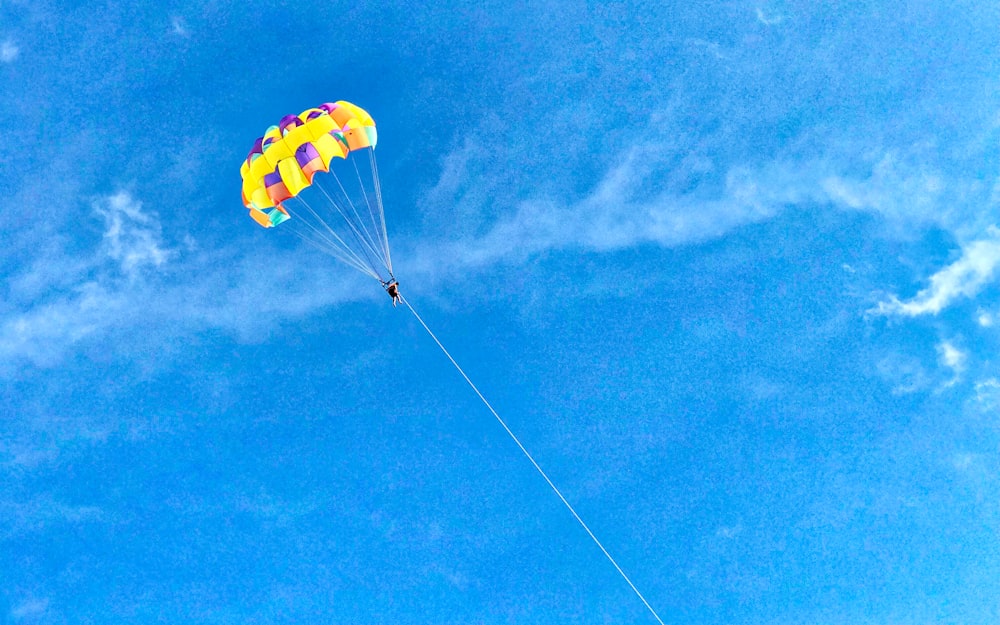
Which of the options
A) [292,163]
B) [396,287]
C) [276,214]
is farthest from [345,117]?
[396,287]

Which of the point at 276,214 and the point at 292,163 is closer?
the point at 292,163

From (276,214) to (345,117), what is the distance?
6766 millimetres

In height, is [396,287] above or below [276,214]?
below

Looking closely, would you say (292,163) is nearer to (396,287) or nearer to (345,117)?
(345,117)

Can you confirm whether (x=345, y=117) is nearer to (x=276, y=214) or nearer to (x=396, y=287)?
(x=276, y=214)

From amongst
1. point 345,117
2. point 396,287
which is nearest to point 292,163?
point 345,117

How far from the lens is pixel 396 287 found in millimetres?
36969

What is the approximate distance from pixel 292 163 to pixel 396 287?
845cm

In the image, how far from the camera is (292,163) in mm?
36844

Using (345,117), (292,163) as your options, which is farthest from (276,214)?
(345,117)

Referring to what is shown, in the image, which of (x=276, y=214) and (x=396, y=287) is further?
(x=276, y=214)

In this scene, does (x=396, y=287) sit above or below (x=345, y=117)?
below

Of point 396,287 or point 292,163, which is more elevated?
point 292,163
